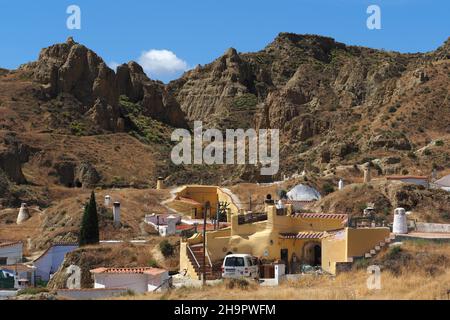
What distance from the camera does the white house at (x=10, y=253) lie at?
1475 inches

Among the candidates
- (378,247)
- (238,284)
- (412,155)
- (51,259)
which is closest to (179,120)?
(412,155)

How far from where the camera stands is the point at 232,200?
154 ft

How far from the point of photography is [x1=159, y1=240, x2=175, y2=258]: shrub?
32688 mm

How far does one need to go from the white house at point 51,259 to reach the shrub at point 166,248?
4591 mm

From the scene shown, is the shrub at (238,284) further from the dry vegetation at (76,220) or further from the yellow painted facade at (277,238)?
the dry vegetation at (76,220)

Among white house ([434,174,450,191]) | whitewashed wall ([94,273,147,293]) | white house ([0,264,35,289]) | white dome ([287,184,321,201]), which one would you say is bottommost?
white house ([0,264,35,289])

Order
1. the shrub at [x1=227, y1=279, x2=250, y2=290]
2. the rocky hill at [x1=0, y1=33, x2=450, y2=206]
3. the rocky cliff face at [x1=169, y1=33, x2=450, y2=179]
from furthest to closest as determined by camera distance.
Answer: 1. the rocky cliff face at [x1=169, y1=33, x2=450, y2=179]
2. the rocky hill at [x1=0, y1=33, x2=450, y2=206]
3. the shrub at [x1=227, y1=279, x2=250, y2=290]

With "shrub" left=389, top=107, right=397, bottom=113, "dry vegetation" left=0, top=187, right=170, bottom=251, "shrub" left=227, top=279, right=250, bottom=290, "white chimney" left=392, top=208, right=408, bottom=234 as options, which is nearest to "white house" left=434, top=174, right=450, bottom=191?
"dry vegetation" left=0, top=187, right=170, bottom=251

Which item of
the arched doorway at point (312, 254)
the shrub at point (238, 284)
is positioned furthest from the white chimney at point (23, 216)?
the shrub at point (238, 284)

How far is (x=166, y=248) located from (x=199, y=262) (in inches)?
158

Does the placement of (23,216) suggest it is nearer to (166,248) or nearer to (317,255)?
(166,248)

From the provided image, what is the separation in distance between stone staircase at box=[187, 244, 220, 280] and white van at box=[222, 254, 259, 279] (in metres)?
0.80

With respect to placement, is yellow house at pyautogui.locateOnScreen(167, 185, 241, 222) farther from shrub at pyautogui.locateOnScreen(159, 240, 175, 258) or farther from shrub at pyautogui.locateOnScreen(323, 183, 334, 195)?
shrub at pyautogui.locateOnScreen(159, 240, 175, 258)

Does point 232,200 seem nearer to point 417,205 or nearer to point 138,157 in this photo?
point 417,205
